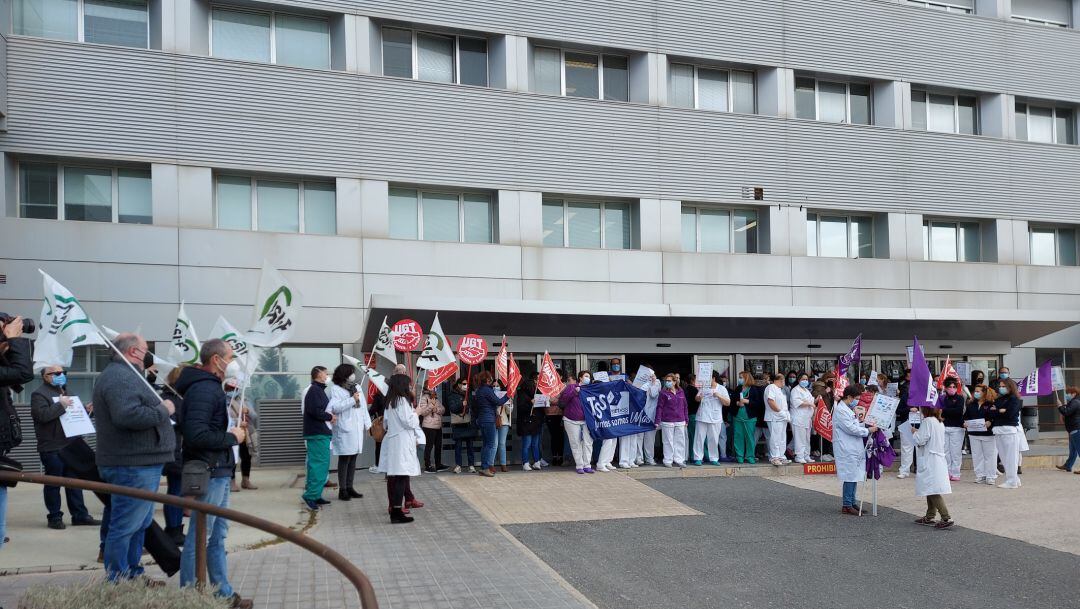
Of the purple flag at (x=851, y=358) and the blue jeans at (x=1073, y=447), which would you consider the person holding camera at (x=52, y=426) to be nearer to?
the purple flag at (x=851, y=358)

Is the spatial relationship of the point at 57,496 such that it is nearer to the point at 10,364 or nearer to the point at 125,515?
the point at 10,364

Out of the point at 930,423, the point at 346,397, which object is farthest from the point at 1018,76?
the point at 346,397

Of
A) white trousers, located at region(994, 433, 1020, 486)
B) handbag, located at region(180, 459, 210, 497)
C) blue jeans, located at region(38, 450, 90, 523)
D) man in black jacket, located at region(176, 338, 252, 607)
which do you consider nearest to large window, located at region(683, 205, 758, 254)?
white trousers, located at region(994, 433, 1020, 486)

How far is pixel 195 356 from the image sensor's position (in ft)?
41.5

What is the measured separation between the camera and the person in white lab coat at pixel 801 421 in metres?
18.2

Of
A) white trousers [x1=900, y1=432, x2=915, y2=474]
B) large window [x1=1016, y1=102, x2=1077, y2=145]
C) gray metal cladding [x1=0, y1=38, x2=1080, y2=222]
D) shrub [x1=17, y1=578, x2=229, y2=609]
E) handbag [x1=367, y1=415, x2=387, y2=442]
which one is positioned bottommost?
white trousers [x1=900, y1=432, x2=915, y2=474]

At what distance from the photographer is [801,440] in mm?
18250

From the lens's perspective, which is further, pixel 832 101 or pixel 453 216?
pixel 832 101

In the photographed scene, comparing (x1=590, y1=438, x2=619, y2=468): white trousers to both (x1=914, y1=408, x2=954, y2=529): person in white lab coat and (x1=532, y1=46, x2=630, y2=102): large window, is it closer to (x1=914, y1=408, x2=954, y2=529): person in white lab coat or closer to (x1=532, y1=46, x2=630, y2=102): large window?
(x1=914, y1=408, x2=954, y2=529): person in white lab coat

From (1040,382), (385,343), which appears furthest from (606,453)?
(1040,382)

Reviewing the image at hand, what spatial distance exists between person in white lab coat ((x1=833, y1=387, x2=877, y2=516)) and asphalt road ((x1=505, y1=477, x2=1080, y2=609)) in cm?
40

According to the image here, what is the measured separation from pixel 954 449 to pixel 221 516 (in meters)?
15.5

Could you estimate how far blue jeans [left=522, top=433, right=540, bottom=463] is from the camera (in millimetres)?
16938

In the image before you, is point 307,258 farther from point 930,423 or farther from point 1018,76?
point 1018,76
